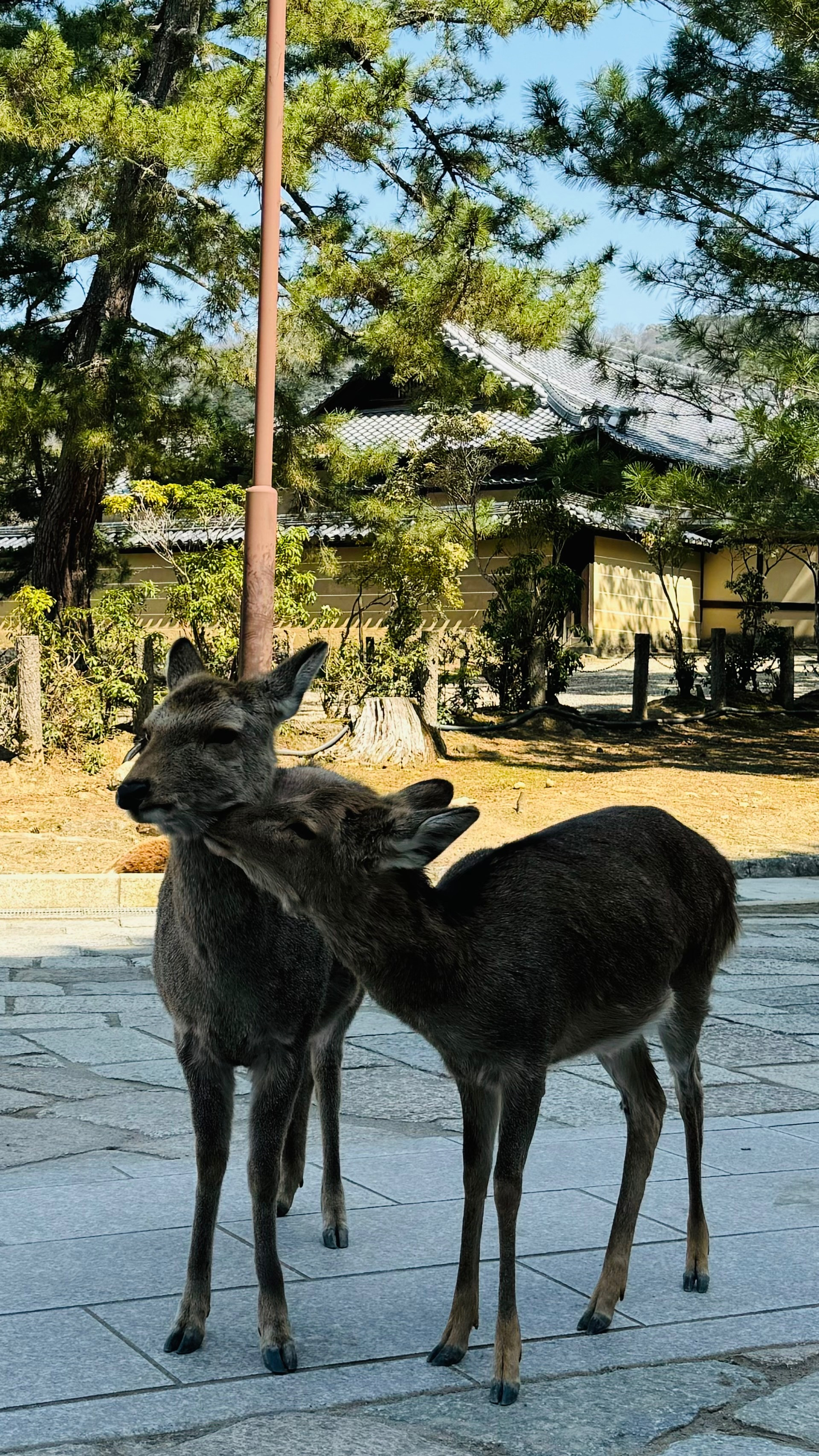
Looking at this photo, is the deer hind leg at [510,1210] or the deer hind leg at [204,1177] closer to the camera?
the deer hind leg at [510,1210]

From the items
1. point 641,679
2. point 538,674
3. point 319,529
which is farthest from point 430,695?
point 641,679

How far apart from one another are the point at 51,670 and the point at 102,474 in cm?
271

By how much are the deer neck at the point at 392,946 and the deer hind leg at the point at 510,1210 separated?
0.28 metres

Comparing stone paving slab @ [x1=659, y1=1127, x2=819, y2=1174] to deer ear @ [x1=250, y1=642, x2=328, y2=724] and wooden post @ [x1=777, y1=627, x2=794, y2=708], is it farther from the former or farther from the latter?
wooden post @ [x1=777, y1=627, x2=794, y2=708]

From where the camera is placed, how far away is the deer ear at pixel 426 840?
9.71 feet

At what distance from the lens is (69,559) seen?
55.8 ft

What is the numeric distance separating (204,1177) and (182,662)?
4.13 feet

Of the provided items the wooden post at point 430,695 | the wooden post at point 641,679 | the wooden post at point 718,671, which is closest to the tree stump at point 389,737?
the wooden post at point 430,695

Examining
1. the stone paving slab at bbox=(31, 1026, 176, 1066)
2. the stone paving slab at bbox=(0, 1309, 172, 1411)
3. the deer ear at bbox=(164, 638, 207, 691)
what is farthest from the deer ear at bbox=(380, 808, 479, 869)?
the stone paving slab at bbox=(31, 1026, 176, 1066)

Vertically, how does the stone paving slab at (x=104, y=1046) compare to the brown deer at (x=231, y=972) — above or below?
below

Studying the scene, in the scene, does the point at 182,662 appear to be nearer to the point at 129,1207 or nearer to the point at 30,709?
the point at 129,1207

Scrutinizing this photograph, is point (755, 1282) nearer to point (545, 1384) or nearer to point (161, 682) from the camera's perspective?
point (545, 1384)

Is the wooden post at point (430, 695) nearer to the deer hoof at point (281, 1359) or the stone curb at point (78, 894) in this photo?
the stone curb at point (78, 894)

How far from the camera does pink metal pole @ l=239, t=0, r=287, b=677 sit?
11.5 metres
